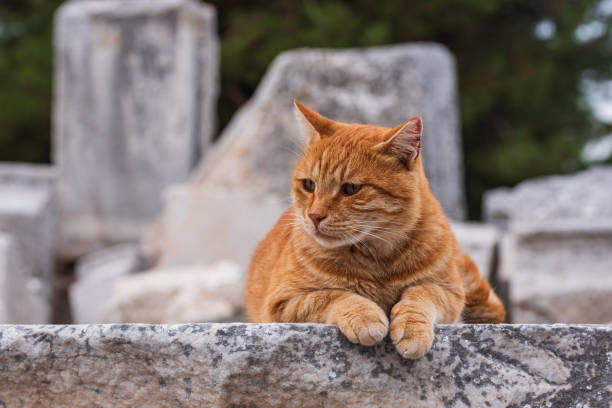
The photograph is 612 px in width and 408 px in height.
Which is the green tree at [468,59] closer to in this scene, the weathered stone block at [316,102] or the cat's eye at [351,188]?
the weathered stone block at [316,102]

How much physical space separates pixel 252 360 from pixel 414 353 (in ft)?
1.09

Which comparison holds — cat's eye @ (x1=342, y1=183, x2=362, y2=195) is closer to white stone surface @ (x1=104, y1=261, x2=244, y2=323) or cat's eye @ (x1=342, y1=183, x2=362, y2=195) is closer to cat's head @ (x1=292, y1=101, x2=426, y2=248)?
cat's head @ (x1=292, y1=101, x2=426, y2=248)

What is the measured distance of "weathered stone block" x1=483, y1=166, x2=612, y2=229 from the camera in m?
5.41

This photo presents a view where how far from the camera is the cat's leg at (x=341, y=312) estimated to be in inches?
57.3

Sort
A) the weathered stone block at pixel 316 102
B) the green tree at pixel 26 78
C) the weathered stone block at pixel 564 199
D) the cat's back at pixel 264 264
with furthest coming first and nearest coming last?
the green tree at pixel 26 78 < the weathered stone block at pixel 564 199 < the weathered stone block at pixel 316 102 < the cat's back at pixel 264 264

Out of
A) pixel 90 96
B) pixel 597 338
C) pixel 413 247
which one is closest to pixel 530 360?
pixel 597 338

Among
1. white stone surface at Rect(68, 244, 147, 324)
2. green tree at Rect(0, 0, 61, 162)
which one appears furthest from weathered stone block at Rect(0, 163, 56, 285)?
green tree at Rect(0, 0, 61, 162)

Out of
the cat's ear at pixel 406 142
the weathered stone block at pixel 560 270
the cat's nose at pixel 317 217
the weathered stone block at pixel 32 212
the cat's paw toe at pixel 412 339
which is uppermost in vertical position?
the cat's ear at pixel 406 142

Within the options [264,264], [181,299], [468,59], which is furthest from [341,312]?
[468,59]

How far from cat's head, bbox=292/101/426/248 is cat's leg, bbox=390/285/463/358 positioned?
169mm

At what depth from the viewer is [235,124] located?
5.72 m

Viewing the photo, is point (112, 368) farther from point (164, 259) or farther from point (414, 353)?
point (164, 259)

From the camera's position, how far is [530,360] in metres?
1.46

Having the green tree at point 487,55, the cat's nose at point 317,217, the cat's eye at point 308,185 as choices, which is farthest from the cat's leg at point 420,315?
the green tree at point 487,55
